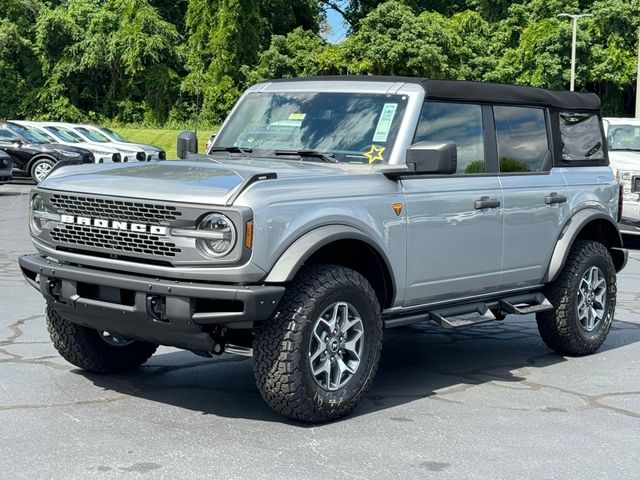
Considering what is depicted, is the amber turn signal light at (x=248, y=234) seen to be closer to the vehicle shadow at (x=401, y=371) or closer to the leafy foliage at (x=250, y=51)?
the vehicle shadow at (x=401, y=371)

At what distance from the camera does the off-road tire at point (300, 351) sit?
5.64 metres

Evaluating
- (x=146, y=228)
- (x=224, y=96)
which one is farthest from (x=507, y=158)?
(x=224, y=96)

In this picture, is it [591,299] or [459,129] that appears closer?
[459,129]

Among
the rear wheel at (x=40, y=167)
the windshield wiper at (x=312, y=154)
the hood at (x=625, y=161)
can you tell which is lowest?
the rear wheel at (x=40, y=167)

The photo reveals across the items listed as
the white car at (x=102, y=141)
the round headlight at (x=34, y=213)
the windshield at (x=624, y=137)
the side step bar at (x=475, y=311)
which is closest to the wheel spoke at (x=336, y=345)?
the side step bar at (x=475, y=311)

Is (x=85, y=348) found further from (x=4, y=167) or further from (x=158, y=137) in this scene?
(x=158, y=137)

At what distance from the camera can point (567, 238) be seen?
7746 millimetres

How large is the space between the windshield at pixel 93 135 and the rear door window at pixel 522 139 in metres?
23.4

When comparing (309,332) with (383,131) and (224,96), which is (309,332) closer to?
(383,131)

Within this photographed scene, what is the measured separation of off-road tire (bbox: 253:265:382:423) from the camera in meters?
5.64

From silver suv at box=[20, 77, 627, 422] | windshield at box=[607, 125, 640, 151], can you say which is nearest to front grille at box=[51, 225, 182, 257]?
silver suv at box=[20, 77, 627, 422]

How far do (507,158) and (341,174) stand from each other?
1750mm

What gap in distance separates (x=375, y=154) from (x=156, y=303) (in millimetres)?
1762

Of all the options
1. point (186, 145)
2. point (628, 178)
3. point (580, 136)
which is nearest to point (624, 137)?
point (628, 178)
